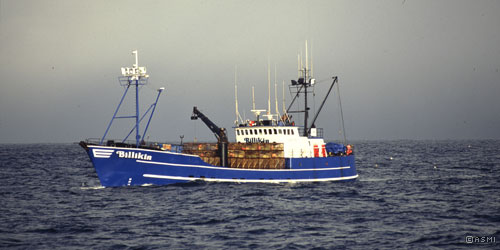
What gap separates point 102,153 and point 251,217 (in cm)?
1490

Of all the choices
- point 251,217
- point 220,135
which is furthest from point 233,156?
point 251,217

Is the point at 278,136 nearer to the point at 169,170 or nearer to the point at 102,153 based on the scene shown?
the point at 169,170

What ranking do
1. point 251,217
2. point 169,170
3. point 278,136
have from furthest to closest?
point 278,136 < point 169,170 < point 251,217

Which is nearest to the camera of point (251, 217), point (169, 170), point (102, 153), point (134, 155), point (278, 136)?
point (251, 217)

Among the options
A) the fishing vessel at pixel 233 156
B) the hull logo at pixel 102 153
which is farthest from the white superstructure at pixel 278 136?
the hull logo at pixel 102 153

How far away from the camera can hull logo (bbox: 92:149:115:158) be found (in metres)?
38.5

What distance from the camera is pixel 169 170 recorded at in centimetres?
4084

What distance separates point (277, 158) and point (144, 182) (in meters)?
11.8

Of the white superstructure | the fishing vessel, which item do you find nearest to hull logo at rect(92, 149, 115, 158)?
the fishing vessel

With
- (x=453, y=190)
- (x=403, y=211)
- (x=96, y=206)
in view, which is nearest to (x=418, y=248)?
(x=403, y=211)

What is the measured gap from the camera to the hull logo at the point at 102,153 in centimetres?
3847

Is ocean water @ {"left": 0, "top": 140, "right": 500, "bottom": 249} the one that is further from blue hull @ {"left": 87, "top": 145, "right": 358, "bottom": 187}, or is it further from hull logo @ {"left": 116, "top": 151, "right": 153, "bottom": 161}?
hull logo @ {"left": 116, "top": 151, "right": 153, "bottom": 161}

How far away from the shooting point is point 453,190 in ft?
144

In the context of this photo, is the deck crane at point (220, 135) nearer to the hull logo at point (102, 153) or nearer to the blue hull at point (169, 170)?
the blue hull at point (169, 170)
